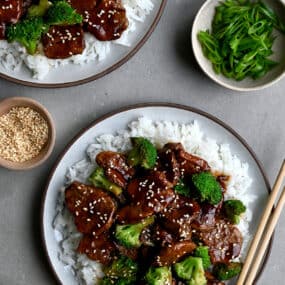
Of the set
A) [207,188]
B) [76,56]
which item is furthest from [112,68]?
[207,188]

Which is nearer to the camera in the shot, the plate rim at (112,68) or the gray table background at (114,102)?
the plate rim at (112,68)

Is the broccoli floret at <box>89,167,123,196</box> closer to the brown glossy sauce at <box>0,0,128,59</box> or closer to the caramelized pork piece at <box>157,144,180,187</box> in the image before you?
the caramelized pork piece at <box>157,144,180,187</box>

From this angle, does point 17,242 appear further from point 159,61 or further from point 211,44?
point 211,44

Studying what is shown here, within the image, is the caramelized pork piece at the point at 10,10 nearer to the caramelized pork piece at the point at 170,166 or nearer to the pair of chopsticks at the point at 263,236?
the caramelized pork piece at the point at 170,166

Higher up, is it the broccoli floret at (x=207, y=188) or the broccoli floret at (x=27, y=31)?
the broccoli floret at (x=27, y=31)

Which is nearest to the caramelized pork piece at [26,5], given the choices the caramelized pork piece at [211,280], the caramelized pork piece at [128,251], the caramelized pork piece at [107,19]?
the caramelized pork piece at [107,19]

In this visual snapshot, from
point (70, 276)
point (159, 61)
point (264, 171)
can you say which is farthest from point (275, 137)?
point (70, 276)
